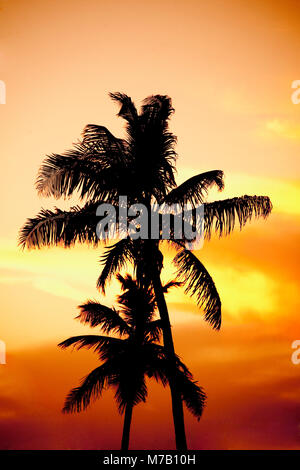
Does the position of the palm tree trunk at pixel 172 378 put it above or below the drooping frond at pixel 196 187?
below

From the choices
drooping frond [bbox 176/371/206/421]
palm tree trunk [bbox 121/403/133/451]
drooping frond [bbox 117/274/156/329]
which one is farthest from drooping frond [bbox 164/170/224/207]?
palm tree trunk [bbox 121/403/133/451]

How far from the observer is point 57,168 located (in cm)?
1362

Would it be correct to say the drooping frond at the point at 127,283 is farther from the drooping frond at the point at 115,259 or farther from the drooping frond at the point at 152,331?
the drooping frond at the point at 115,259

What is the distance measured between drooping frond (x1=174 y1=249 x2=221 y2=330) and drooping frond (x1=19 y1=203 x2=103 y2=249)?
224cm

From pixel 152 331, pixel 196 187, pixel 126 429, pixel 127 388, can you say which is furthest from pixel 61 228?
pixel 126 429

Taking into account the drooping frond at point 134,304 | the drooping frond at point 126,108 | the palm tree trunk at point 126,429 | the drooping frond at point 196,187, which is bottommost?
the palm tree trunk at point 126,429

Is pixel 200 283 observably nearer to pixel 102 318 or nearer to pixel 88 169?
pixel 88 169

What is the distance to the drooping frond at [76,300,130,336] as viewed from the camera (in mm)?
20125

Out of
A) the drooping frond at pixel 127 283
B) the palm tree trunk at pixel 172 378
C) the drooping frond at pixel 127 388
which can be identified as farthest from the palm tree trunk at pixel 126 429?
the palm tree trunk at pixel 172 378

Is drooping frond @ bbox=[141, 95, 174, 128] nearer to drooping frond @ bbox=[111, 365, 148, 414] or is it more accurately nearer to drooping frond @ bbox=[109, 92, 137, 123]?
drooping frond @ bbox=[109, 92, 137, 123]

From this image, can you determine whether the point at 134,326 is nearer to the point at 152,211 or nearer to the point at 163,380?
the point at 163,380

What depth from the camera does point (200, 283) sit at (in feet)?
43.3

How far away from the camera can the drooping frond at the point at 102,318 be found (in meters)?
20.1
